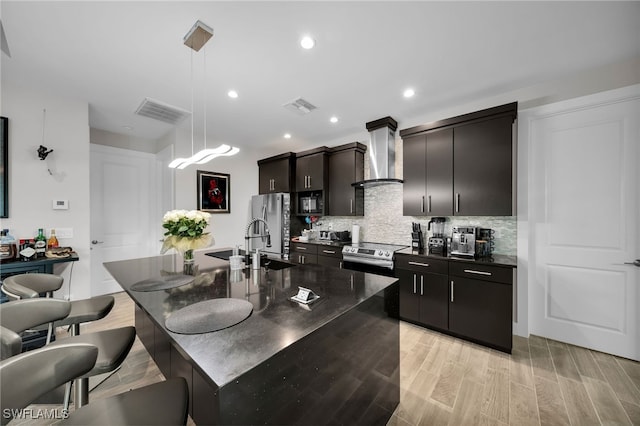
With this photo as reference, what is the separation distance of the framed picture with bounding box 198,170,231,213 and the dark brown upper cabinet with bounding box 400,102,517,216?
10.3 feet

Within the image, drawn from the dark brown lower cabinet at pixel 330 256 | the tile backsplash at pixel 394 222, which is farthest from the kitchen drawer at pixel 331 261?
the tile backsplash at pixel 394 222

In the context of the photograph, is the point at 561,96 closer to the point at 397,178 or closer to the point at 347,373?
the point at 397,178

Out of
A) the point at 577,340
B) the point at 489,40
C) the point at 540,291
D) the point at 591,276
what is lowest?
the point at 577,340

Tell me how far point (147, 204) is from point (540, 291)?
585 cm

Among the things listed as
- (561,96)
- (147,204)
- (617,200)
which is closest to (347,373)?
(617,200)

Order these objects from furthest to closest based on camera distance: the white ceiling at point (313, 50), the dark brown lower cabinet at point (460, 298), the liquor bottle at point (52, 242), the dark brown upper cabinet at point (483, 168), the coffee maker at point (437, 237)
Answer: the coffee maker at point (437, 237), the liquor bottle at point (52, 242), the dark brown upper cabinet at point (483, 168), the dark brown lower cabinet at point (460, 298), the white ceiling at point (313, 50)

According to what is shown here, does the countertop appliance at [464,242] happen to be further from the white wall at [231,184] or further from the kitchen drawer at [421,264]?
the white wall at [231,184]

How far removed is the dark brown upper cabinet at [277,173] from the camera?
4.57 m

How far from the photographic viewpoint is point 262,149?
16.8ft

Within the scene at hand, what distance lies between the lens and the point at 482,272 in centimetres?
245

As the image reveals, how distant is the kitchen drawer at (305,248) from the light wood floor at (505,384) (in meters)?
1.85

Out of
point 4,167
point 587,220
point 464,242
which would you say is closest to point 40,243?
point 4,167

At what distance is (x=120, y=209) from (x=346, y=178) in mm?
3817

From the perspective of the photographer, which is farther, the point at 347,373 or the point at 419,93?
the point at 419,93
